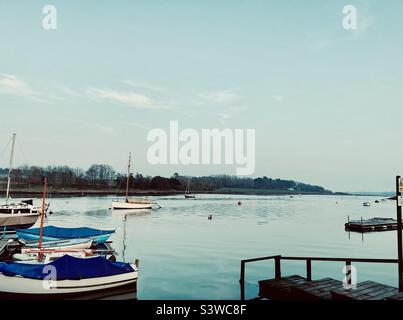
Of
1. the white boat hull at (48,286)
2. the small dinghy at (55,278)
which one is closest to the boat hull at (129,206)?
the white boat hull at (48,286)

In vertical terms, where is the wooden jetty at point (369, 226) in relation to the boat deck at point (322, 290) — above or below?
below

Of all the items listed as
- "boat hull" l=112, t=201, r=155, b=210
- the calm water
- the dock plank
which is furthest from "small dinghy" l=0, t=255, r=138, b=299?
"boat hull" l=112, t=201, r=155, b=210

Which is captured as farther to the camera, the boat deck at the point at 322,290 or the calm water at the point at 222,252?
the calm water at the point at 222,252

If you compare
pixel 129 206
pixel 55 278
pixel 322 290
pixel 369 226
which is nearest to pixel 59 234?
pixel 55 278

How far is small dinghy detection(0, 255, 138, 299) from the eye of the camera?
2038 cm

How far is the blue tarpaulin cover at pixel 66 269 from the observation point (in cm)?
2031

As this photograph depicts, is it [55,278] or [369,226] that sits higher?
[55,278]

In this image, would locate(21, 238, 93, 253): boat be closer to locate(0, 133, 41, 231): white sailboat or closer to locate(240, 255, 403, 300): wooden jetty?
locate(240, 255, 403, 300): wooden jetty

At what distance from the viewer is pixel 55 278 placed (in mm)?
20703

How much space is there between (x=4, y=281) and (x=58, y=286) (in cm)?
317

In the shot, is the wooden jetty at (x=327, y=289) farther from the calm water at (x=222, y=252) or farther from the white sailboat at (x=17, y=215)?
the white sailboat at (x=17, y=215)

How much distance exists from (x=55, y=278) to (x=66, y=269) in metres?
0.84

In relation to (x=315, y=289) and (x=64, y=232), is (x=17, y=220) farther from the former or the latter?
(x=315, y=289)
